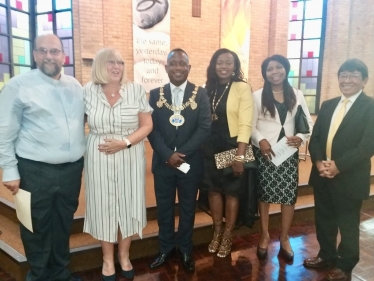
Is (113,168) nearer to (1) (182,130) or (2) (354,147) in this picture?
(1) (182,130)

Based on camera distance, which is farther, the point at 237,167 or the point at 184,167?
the point at 237,167

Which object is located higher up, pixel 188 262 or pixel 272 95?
pixel 272 95

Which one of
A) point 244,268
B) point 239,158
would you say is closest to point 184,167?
point 239,158

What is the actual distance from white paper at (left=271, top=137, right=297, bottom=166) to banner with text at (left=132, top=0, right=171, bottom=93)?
14.2 ft

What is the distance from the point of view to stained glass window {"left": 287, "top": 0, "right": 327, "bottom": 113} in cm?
820

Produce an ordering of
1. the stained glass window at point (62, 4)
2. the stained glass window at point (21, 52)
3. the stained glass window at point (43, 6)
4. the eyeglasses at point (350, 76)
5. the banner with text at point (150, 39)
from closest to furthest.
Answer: the eyeglasses at point (350, 76) < the banner with text at point (150, 39) < the stained glass window at point (21, 52) < the stained glass window at point (62, 4) < the stained glass window at point (43, 6)

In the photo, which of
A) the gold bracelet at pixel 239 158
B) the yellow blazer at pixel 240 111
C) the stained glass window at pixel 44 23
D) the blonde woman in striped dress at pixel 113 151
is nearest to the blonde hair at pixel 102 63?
the blonde woman in striped dress at pixel 113 151

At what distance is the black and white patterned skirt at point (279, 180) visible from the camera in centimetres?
259

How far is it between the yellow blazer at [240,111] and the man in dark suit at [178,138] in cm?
22

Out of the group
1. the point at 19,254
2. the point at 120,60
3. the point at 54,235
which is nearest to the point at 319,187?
the point at 120,60

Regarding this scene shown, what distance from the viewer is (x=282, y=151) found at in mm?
2533

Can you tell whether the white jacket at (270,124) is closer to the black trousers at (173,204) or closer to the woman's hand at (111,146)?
the black trousers at (173,204)

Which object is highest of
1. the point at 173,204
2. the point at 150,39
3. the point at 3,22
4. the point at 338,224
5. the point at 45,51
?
the point at 3,22

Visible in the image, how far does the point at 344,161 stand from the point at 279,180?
562 mm
